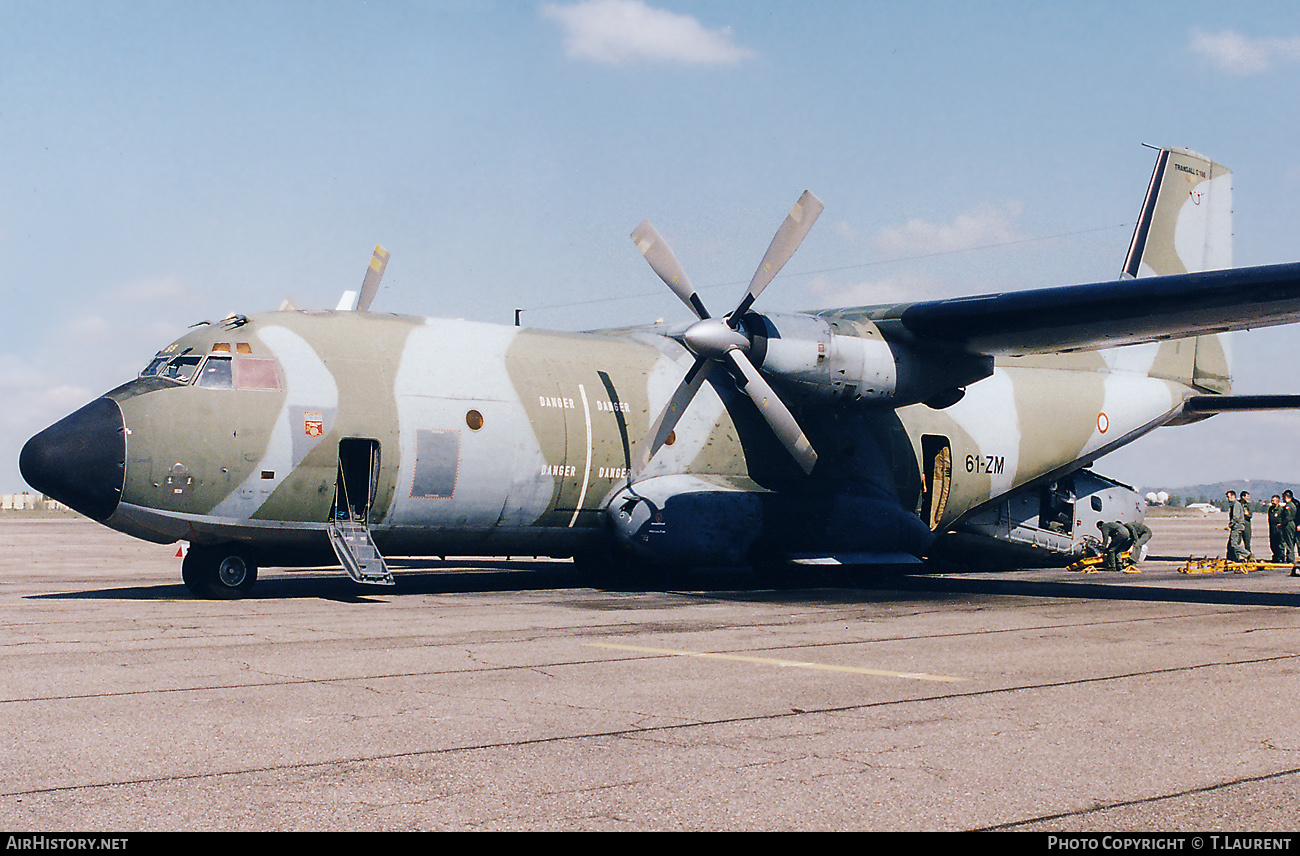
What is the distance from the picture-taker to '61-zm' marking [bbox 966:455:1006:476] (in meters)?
23.5

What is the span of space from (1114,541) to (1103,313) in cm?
1022

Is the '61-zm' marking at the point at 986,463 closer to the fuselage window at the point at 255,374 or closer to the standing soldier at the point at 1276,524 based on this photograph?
the standing soldier at the point at 1276,524

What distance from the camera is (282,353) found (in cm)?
1728

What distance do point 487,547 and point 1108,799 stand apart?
539 inches

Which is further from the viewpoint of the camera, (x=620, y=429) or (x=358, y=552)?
(x=620, y=429)

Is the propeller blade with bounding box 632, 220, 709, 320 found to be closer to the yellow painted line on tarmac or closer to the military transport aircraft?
the military transport aircraft

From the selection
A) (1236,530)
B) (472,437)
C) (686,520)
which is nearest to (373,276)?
(472,437)

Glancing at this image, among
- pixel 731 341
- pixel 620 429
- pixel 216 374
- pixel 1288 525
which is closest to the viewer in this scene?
pixel 216 374

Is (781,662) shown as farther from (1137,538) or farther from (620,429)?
(1137,538)

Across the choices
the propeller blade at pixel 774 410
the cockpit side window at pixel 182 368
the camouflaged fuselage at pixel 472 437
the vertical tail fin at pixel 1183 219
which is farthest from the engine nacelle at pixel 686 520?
the vertical tail fin at pixel 1183 219

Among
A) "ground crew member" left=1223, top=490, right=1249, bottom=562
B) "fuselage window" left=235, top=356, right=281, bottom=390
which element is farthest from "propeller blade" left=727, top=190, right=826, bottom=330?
"ground crew member" left=1223, top=490, right=1249, bottom=562

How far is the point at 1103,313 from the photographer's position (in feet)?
60.4

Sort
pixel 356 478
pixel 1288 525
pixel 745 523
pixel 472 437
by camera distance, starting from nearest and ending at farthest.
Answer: pixel 356 478, pixel 472 437, pixel 745 523, pixel 1288 525

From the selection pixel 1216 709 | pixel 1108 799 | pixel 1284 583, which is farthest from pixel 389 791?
pixel 1284 583
